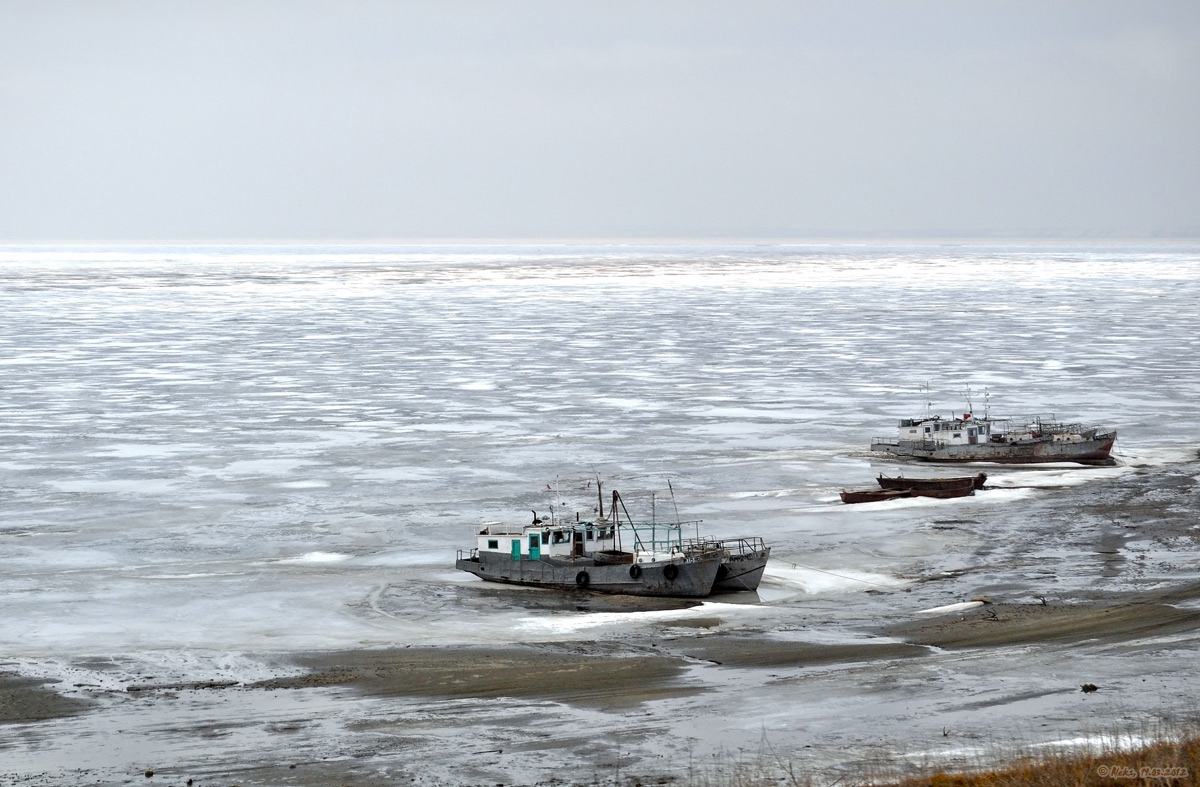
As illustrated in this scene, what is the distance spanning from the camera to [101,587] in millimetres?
39594

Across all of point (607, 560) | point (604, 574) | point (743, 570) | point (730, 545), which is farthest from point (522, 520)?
point (743, 570)

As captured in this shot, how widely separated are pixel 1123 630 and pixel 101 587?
24.6 m

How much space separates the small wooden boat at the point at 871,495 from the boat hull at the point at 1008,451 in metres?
8.73

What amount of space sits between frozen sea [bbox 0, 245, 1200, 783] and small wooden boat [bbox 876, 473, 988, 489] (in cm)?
123

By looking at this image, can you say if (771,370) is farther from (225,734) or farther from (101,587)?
(225,734)

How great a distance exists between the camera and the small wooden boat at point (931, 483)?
54.8m

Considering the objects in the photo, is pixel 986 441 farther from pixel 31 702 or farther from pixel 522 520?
pixel 31 702

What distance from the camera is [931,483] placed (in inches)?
2184

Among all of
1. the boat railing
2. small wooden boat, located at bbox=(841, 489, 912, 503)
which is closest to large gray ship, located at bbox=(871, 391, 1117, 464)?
small wooden boat, located at bbox=(841, 489, 912, 503)

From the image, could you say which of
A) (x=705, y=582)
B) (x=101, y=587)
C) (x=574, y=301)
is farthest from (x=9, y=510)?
(x=574, y=301)

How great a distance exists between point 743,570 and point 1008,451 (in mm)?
27319

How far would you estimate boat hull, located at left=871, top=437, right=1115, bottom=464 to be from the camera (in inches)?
2391

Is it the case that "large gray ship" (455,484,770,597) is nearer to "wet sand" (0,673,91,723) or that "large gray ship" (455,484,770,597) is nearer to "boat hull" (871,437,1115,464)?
"wet sand" (0,673,91,723)

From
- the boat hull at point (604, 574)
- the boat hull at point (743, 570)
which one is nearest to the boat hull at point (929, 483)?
the boat hull at point (743, 570)
